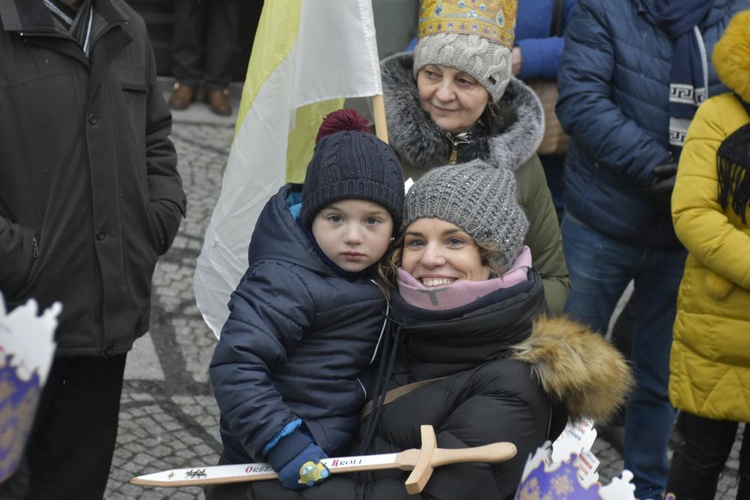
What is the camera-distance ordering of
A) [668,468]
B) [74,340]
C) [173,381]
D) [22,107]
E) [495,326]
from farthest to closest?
[173,381], [668,468], [74,340], [22,107], [495,326]

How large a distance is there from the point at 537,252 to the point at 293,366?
42.0 inches

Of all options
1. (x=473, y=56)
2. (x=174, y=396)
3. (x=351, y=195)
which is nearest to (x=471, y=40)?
(x=473, y=56)

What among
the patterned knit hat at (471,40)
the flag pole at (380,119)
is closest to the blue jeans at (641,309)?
the patterned knit hat at (471,40)

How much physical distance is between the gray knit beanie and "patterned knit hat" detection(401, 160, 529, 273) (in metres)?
0.67

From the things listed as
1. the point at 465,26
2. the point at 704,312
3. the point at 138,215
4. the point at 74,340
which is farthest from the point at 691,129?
the point at 74,340

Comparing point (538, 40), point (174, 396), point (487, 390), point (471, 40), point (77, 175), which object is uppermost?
point (471, 40)

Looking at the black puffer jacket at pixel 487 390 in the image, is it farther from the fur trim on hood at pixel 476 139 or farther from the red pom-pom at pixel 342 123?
the fur trim on hood at pixel 476 139

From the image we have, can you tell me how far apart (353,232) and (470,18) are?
1065mm

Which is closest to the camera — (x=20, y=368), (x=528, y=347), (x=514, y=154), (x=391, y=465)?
(x=20, y=368)

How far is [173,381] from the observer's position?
498 cm

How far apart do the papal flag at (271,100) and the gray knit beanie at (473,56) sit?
343 millimetres

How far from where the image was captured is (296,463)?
7.78 feet

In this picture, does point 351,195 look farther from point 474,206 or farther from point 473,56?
point 473,56

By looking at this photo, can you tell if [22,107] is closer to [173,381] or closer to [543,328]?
[543,328]
